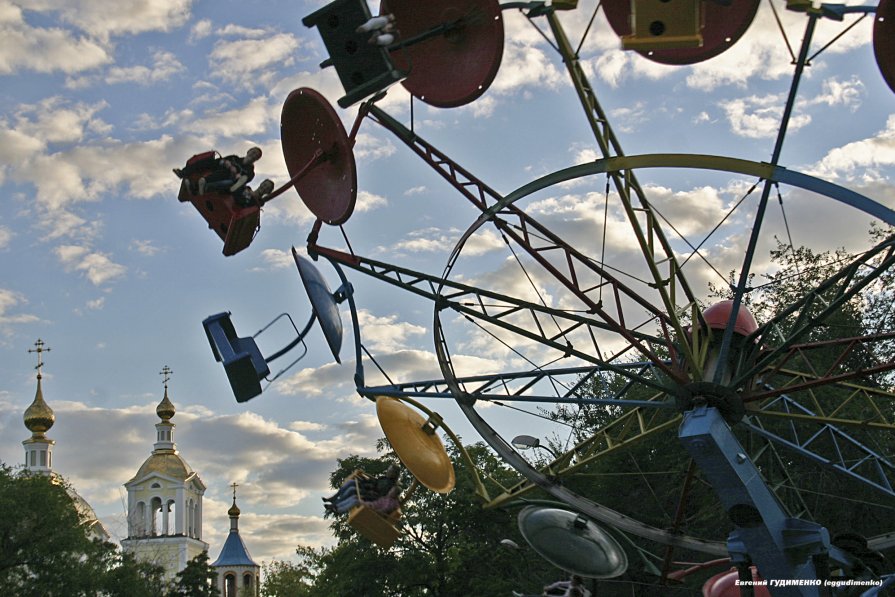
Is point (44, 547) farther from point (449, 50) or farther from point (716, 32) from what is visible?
point (716, 32)

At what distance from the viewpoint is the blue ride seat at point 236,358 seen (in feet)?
74.2

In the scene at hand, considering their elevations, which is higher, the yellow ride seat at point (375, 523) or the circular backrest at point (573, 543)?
the yellow ride seat at point (375, 523)

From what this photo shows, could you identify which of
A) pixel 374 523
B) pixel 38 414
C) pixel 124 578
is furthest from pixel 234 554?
pixel 374 523

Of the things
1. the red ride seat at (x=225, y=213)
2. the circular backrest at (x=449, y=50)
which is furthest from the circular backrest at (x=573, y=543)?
the circular backrest at (x=449, y=50)

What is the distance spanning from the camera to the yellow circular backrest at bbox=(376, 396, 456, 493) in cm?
2312

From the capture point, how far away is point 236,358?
74.1 ft

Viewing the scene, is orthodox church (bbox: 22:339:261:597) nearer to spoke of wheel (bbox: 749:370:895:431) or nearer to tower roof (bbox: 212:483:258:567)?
tower roof (bbox: 212:483:258:567)

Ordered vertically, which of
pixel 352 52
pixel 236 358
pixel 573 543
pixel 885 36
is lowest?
pixel 573 543

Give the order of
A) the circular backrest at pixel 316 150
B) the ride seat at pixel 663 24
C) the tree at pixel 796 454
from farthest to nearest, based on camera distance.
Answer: the tree at pixel 796 454, the circular backrest at pixel 316 150, the ride seat at pixel 663 24

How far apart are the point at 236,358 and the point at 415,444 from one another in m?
3.56

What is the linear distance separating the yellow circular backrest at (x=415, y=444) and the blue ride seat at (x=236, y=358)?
7.44 ft

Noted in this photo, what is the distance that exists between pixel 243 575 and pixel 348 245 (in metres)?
96.0

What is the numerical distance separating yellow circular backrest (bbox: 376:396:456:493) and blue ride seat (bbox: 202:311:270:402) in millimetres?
2267

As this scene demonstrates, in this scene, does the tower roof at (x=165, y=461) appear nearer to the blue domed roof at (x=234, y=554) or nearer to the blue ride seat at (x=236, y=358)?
the blue domed roof at (x=234, y=554)
